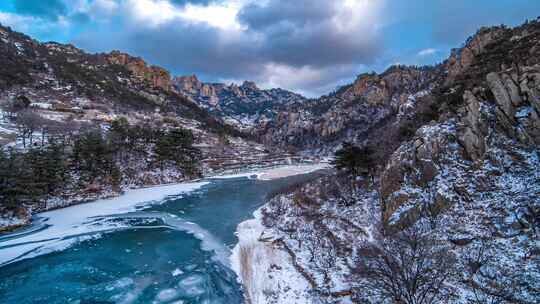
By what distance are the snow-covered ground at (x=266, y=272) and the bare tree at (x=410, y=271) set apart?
391cm

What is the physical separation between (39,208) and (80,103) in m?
89.1

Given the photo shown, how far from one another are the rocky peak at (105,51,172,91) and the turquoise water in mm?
184959

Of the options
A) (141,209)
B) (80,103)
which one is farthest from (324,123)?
(141,209)

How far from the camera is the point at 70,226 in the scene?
2827cm

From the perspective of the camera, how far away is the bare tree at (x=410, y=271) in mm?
11086

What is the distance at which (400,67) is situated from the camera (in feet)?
584

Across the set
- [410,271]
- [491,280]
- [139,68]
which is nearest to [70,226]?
[410,271]

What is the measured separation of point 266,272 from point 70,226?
79.3ft

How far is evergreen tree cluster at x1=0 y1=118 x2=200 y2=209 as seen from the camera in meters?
28.7

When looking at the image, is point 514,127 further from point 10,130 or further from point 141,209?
point 10,130

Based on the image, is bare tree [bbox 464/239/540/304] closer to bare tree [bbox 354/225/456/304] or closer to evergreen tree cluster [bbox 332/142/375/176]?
bare tree [bbox 354/225/456/304]

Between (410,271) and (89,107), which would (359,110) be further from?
(410,271)

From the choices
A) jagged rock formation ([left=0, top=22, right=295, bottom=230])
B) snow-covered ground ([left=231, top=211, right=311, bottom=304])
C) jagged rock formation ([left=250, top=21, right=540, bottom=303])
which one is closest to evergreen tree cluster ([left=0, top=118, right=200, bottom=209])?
jagged rock formation ([left=0, top=22, right=295, bottom=230])

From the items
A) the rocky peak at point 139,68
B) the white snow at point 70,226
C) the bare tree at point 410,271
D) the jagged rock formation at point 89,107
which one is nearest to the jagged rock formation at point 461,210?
the bare tree at point 410,271
